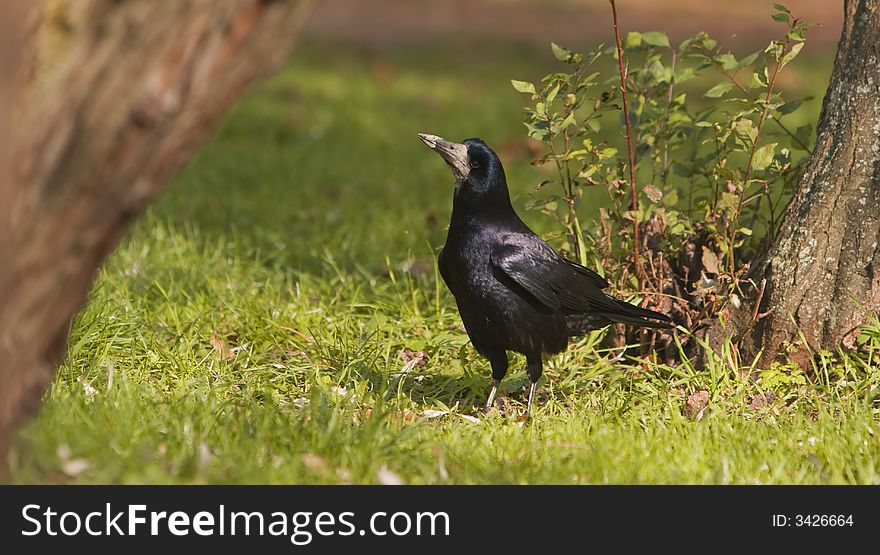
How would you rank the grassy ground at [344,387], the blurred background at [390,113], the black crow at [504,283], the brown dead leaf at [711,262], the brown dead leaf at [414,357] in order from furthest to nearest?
the blurred background at [390,113]
the brown dead leaf at [414,357]
the brown dead leaf at [711,262]
the black crow at [504,283]
the grassy ground at [344,387]

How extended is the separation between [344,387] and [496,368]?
64 centimetres

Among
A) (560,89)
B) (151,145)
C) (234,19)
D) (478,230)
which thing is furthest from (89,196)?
(560,89)

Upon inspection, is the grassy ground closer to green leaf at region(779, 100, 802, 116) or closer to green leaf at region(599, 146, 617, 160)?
green leaf at region(599, 146, 617, 160)

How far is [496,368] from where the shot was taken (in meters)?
4.55

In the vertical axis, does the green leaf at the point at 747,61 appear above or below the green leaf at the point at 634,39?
below

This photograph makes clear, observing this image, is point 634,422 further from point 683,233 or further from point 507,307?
point 683,233

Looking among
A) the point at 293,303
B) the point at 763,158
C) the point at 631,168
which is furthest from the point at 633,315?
the point at 293,303

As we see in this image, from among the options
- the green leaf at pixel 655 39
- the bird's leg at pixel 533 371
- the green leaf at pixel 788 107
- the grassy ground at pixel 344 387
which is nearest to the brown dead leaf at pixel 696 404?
the grassy ground at pixel 344 387

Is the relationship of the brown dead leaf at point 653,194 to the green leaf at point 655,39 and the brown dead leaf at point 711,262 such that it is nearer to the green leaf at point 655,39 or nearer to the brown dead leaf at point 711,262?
the brown dead leaf at point 711,262

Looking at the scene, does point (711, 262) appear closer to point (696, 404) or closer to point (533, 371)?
point (696, 404)

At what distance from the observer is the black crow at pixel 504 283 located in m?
4.37

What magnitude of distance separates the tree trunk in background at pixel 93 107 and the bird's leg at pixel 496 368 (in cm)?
222

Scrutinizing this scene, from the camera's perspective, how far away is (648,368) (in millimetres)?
4719

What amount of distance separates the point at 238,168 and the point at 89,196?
5.95 metres
